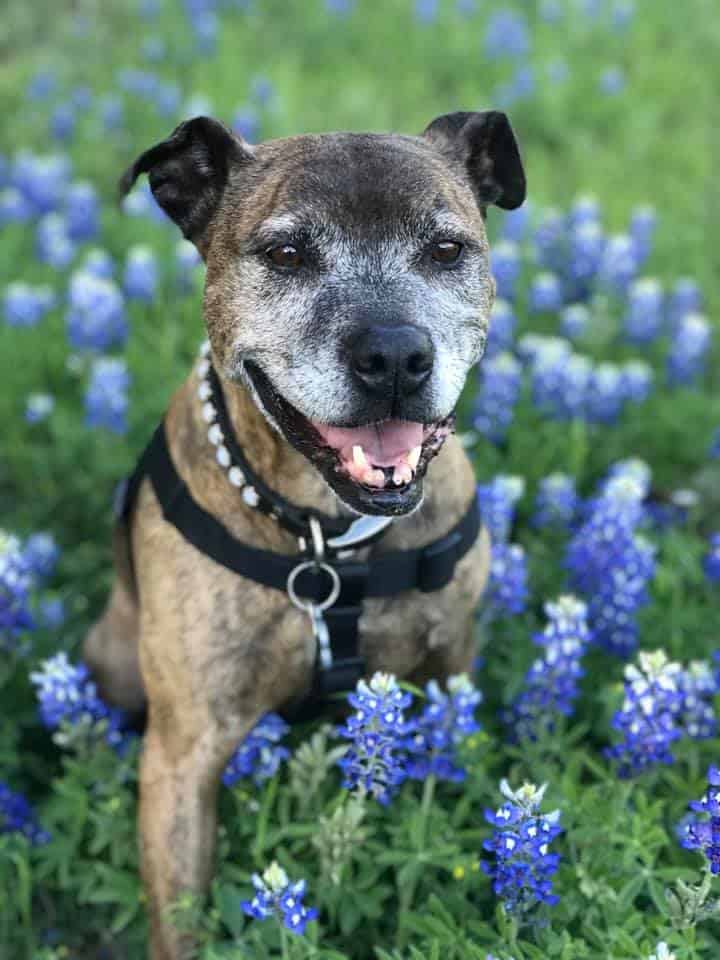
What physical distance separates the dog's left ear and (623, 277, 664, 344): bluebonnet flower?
2313 mm

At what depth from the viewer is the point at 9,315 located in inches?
196

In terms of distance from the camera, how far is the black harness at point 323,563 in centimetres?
286

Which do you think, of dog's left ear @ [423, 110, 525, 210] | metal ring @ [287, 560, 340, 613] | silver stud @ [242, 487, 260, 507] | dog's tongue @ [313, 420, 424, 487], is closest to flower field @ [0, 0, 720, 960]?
metal ring @ [287, 560, 340, 613]

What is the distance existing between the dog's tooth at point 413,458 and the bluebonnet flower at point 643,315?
2.95 metres

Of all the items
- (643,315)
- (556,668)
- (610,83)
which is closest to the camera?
(556,668)

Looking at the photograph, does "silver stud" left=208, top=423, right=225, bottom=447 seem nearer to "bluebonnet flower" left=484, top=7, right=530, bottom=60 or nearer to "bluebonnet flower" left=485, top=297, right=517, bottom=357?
"bluebonnet flower" left=485, top=297, right=517, bottom=357

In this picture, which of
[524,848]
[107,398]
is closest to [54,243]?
[107,398]

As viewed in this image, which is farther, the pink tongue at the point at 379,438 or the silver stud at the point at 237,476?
the silver stud at the point at 237,476

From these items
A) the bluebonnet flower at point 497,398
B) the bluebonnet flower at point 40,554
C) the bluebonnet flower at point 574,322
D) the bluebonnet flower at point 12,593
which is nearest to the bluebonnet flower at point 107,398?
the bluebonnet flower at point 40,554

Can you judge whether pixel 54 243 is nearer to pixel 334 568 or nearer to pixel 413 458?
pixel 334 568

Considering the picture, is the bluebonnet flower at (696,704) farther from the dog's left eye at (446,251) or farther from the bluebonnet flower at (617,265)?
the bluebonnet flower at (617,265)

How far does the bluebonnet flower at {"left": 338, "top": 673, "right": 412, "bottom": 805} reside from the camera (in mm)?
2467

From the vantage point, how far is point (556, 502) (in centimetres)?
423

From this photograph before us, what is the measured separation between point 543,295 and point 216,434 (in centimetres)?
279
